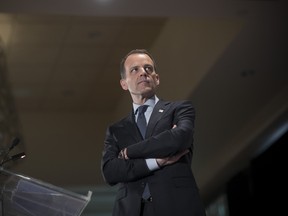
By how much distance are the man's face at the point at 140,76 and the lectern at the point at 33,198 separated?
0.49m

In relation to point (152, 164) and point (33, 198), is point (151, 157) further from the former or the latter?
point (33, 198)

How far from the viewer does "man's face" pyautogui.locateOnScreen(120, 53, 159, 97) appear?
2229 mm

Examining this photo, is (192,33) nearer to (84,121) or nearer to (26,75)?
(26,75)

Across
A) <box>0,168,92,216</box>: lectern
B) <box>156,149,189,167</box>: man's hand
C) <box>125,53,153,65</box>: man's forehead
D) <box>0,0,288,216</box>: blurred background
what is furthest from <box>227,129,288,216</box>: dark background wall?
<box>0,168,92,216</box>: lectern

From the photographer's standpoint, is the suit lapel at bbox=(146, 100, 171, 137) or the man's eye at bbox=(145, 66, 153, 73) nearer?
the suit lapel at bbox=(146, 100, 171, 137)

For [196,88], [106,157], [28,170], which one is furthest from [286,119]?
[106,157]

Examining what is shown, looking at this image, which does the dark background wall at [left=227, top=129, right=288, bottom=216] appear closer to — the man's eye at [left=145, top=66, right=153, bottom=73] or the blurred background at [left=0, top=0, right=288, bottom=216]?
the blurred background at [left=0, top=0, right=288, bottom=216]

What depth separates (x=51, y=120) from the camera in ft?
28.6

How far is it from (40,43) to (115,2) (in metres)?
1.85

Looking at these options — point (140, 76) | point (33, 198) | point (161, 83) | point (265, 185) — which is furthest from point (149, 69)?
point (265, 185)

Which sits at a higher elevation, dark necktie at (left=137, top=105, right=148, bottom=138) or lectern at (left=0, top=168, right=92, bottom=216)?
dark necktie at (left=137, top=105, right=148, bottom=138)

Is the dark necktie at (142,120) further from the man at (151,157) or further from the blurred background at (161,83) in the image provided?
the blurred background at (161,83)

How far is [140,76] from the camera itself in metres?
A: 2.24

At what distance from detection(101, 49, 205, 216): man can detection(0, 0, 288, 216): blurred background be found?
99.2 inches
